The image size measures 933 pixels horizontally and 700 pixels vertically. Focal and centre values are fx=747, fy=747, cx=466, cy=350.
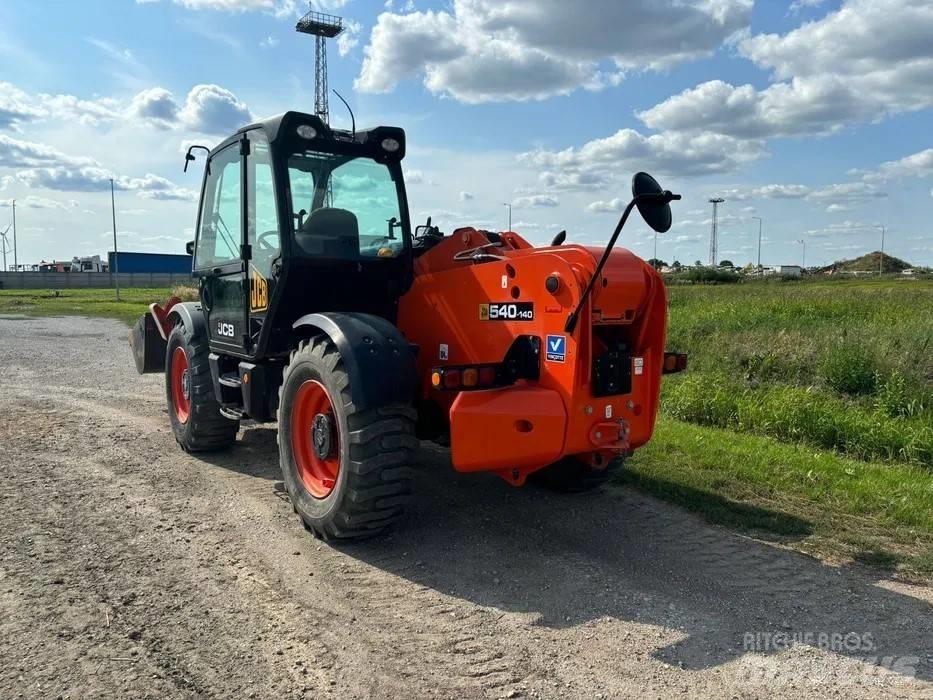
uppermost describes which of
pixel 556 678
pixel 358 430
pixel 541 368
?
pixel 541 368

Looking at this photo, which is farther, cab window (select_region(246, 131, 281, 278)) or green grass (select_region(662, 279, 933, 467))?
green grass (select_region(662, 279, 933, 467))

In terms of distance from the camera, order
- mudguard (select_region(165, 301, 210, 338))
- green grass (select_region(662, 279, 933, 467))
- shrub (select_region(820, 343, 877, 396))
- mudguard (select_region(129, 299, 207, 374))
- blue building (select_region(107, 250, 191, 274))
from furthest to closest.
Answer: blue building (select_region(107, 250, 191, 274)) < shrub (select_region(820, 343, 877, 396)) < mudguard (select_region(129, 299, 207, 374)) < green grass (select_region(662, 279, 933, 467)) < mudguard (select_region(165, 301, 210, 338))

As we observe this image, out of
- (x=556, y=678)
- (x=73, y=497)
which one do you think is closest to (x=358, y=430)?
(x=556, y=678)

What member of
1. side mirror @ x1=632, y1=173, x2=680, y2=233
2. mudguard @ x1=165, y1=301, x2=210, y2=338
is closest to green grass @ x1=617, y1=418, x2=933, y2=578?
side mirror @ x1=632, y1=173, x2=680, y2=233

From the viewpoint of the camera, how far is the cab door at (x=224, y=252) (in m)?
6.18

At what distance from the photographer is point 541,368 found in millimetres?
4641

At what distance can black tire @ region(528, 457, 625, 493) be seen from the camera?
222 inches

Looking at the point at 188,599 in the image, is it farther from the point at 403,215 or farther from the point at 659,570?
the point at 403,215

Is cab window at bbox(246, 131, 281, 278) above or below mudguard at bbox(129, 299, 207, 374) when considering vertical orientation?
above

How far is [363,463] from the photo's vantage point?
178 inches

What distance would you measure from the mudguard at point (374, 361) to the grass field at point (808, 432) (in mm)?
2527

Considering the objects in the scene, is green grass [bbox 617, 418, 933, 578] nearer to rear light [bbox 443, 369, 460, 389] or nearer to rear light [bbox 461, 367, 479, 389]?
rear light [bbox 461, 367, 479, 389]

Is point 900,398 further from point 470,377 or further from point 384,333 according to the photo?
point 384,333

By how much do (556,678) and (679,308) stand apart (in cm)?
1326
